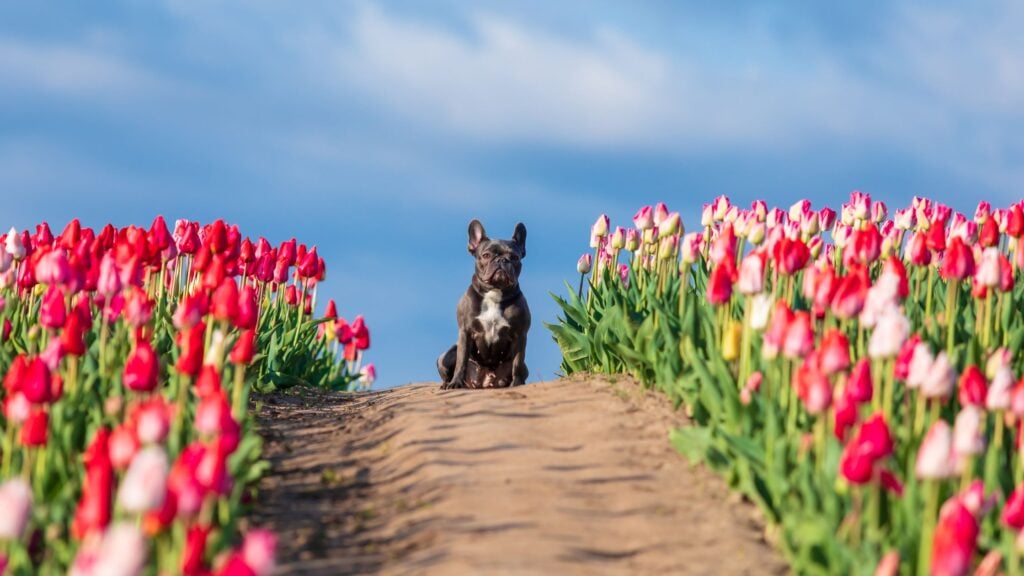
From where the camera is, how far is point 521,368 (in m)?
14.0

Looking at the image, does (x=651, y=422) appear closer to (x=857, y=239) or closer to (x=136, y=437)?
(x=857, y=239)

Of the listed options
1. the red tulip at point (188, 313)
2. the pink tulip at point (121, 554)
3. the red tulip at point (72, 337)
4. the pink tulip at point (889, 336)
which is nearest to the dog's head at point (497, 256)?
the red tulip at point (188, 313)

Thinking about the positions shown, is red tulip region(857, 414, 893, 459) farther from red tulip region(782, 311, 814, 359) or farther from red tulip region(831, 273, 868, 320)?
red tulip region(831, 273, 868, 320)

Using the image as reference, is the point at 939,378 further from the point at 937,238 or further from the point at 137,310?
the point at 137,310

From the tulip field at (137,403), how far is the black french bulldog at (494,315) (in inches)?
82.7

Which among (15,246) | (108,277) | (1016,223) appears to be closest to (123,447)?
(108,277)

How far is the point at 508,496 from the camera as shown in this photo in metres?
8.45

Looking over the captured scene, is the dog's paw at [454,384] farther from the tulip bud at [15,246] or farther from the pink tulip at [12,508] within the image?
the pink tulip at [12,508]

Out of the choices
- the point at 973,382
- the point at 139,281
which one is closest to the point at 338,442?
the point at 139,281

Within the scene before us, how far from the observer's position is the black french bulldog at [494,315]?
1373 cm

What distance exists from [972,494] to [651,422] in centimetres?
385

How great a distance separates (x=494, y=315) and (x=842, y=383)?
623 centimetres

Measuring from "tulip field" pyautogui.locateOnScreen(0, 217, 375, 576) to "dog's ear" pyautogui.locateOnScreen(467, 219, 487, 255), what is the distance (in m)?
2.22

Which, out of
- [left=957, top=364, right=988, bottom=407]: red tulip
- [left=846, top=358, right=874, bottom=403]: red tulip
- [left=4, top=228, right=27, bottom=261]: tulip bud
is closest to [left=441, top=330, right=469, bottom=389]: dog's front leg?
[left=4, top=228, right=27, bottom=261]: tulip bud
